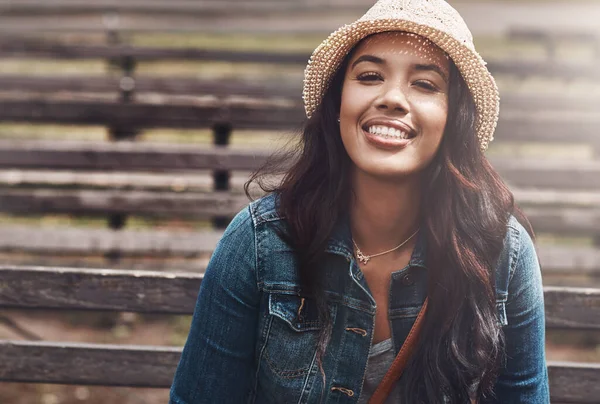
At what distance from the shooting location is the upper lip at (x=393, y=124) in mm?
1757

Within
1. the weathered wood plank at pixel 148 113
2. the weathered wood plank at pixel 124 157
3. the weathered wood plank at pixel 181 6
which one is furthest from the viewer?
the weathered wood plank at pixel 181 6

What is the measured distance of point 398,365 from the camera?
1890mm

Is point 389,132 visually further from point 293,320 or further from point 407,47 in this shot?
point 293,320

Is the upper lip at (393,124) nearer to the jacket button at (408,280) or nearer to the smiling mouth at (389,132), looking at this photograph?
the smiling mouth at (389,132)

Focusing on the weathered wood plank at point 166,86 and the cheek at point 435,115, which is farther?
the weathered wood plank at point 166,86

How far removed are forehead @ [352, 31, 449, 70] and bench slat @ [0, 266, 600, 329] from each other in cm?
96

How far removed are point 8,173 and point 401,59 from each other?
580 centimetres

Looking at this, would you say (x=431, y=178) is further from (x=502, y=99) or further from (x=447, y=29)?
(x=502, y=99)

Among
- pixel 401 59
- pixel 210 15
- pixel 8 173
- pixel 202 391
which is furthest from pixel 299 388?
pixel 210 15

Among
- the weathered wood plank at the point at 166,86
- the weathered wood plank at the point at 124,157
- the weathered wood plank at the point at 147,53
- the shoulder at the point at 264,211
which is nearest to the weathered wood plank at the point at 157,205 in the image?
the weathered wood plank at the point at 124,157

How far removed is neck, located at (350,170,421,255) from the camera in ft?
6.31

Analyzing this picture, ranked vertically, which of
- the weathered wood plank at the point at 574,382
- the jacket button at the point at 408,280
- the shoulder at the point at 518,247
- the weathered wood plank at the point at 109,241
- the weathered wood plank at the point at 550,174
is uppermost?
the shoulder at the point at 518,247

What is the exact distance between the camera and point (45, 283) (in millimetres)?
2297

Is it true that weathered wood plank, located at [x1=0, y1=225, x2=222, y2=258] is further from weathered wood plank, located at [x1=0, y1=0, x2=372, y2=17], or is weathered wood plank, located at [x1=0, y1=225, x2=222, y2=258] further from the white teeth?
weathered wood plank, located at [x1=0, y1=0, x2=372, y2=17]
